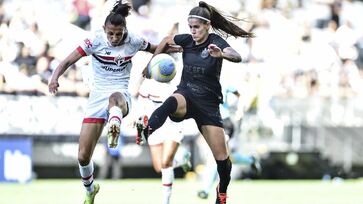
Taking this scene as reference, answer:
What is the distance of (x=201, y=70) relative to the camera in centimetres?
1118

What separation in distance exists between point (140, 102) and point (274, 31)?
38.8 ft

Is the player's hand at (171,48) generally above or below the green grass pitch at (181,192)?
above

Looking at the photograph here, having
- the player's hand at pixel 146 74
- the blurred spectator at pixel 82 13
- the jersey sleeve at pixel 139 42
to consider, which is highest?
the blurred spectator at pixel 82 13

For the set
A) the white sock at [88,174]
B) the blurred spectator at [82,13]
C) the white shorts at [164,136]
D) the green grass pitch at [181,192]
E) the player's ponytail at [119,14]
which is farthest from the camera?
the blurred spectator at [82,13]

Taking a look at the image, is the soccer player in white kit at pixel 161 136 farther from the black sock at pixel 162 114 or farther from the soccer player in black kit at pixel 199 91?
the black sock at pixel 162 114

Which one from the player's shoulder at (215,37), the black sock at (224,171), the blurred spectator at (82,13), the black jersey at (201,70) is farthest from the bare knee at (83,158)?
the blurred spectator at (82,13)

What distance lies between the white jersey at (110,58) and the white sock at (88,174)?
0.95 meters

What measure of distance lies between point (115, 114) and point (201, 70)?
45.3 inches

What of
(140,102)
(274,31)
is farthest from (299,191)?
(274,31)

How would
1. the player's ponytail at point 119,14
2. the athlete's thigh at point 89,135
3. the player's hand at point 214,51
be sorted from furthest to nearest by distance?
the athlete's thigh at point 89,135 < the player's ponytail at point 119,14 < the player's hand at point 214,51

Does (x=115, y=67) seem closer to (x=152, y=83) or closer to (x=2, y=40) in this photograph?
(x=152, y=83)

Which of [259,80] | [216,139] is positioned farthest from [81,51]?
[259,80]

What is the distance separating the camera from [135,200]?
51.3 ft

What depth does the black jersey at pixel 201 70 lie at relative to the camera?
11.2m
